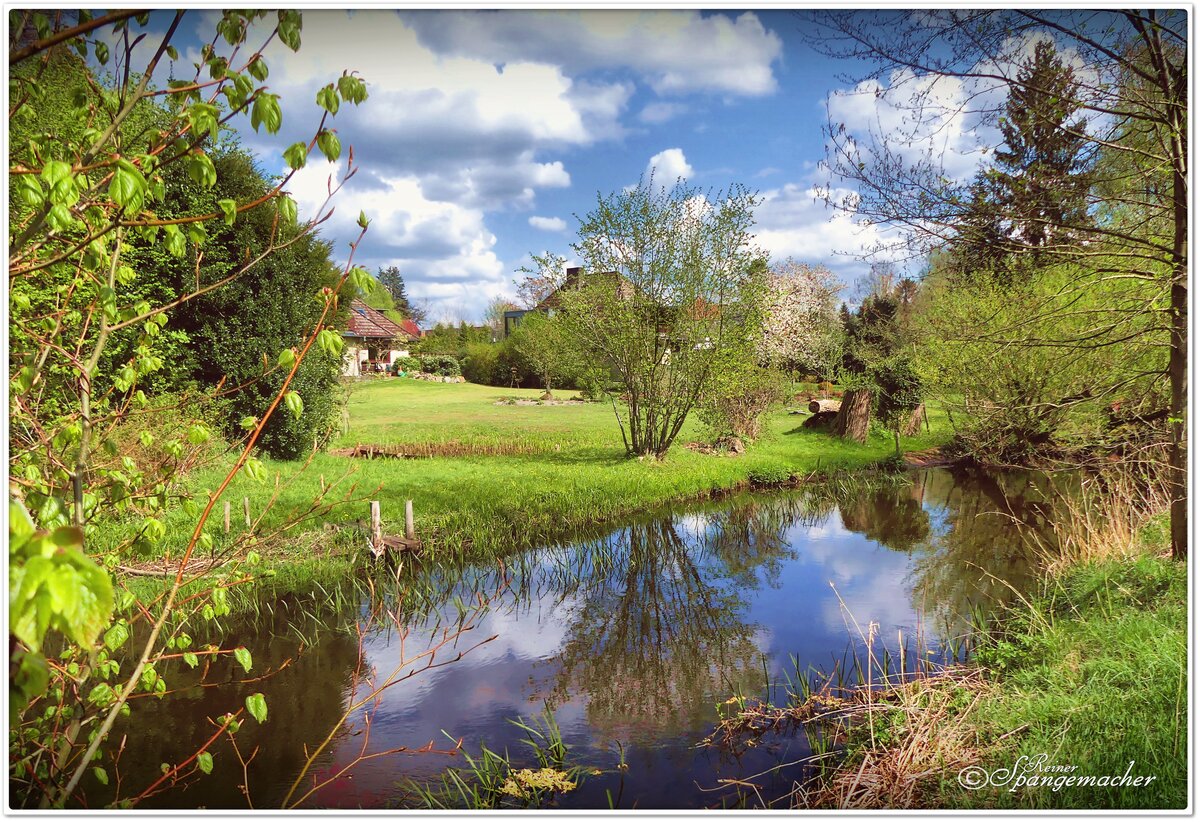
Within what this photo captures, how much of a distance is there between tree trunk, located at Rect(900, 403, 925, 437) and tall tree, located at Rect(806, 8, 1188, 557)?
1445cm

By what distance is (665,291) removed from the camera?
13.5 metres

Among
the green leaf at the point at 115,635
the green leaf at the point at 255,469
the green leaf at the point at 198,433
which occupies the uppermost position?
the green leaf at the point at 198,433

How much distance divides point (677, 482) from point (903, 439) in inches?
362

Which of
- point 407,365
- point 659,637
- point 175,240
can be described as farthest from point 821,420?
point 407,365

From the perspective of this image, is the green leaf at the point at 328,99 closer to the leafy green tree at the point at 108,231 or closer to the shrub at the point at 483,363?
Result: the leafy green tree at the point at 108,231

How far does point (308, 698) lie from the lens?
518 centimetres

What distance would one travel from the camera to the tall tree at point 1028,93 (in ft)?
12.7

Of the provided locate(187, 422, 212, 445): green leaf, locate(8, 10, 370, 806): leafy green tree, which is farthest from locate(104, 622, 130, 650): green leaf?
locate(187, 422, 212, 445): green leaf

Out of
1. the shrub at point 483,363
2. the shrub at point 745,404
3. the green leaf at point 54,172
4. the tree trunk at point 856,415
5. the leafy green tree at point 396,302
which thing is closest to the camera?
the green leaf at point 54,172

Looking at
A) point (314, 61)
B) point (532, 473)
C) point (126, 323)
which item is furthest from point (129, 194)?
point (532, 473)

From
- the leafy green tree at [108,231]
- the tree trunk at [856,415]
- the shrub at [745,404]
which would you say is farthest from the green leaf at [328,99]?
the tree trunk at [856,415]

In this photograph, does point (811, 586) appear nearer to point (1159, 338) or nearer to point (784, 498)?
point (1159, 338)

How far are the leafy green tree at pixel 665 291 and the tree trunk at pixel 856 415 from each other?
5.39m

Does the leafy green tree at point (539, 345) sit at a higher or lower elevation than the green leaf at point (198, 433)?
higher
